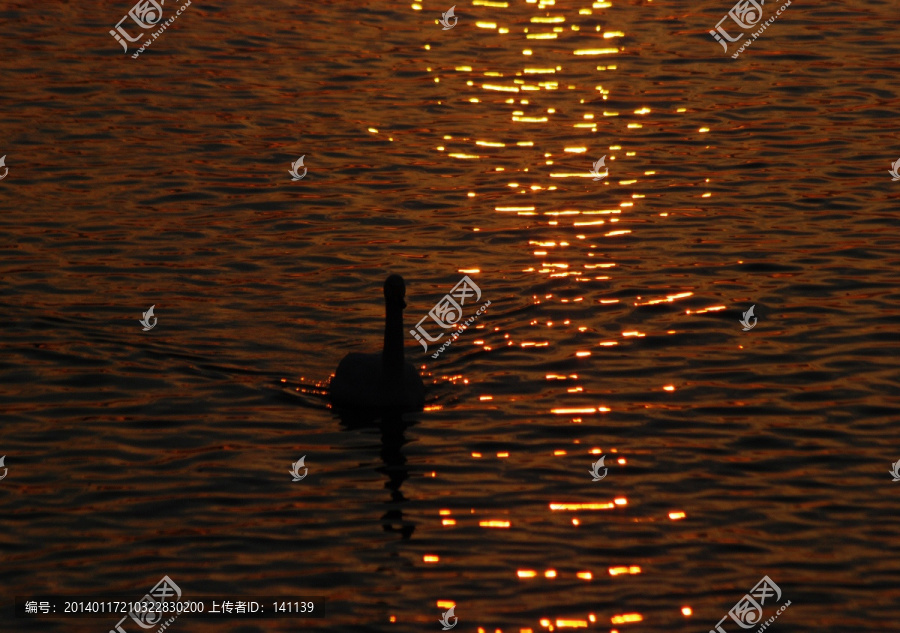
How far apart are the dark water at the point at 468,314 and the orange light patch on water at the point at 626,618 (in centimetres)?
9

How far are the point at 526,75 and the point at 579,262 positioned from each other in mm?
9578

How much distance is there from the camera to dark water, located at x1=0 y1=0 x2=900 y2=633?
1410 cm

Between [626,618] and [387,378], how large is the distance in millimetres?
5344

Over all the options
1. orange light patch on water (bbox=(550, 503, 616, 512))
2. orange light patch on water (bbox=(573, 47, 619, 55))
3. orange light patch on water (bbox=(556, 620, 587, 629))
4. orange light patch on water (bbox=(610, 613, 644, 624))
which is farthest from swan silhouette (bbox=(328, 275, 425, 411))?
orange light patch on water (bbox=(573, 47, 619, 55))

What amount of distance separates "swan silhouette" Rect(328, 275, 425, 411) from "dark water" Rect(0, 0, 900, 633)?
0.36m

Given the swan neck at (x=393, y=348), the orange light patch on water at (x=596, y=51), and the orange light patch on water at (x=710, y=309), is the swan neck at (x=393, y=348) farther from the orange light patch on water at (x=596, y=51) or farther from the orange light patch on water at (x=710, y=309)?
the orange light patch on water at (x=596, y=51)

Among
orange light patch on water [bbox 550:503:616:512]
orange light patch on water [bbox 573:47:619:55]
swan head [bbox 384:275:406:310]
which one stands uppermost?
swan head [bbox 384:275:406:310]

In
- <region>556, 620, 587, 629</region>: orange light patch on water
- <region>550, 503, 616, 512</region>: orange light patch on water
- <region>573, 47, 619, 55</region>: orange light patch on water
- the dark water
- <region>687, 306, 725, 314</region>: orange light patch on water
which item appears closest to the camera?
<region>556, 620, 587, 629</region>: orange light patch on water

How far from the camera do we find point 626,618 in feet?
43.0

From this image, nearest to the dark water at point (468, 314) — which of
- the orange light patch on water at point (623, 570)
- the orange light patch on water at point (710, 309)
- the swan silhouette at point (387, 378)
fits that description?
the orange light patch on water at point (623, 570)

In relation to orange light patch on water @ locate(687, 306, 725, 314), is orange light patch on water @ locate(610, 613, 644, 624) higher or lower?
higher

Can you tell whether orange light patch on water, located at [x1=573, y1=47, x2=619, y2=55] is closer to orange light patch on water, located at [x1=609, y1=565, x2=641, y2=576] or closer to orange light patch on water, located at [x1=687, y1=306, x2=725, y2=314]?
orange light patch on water, located at [x1=687, y1=306, x2=725, y2=314]

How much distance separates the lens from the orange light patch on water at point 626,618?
1305 centimetres

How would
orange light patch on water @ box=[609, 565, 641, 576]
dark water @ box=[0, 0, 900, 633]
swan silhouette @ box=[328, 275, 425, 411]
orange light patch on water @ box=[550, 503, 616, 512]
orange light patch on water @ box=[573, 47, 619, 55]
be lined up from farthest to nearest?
orange light patch on water @ box=[573, 47, 619, 55], swan silhouette @ box=[328, 275, 425, 411], orange light patch on water @ box=[550, 503, 616, 512], dark water @ box=[0, 0, 900, 633], orange light patch on water @ box=[609, 565, 641, 576]
